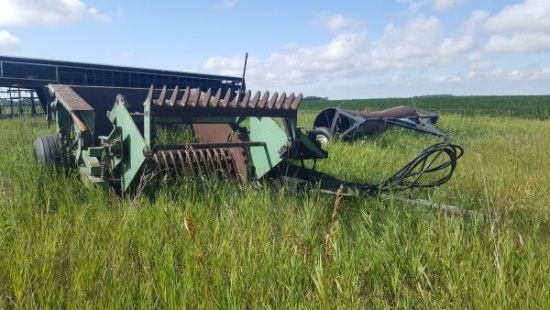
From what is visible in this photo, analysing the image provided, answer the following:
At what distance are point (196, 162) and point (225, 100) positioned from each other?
63 cm

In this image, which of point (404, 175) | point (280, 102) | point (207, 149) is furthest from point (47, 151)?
point (404, 175)

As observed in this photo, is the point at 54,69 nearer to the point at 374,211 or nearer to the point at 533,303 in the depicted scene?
the point at 374,211

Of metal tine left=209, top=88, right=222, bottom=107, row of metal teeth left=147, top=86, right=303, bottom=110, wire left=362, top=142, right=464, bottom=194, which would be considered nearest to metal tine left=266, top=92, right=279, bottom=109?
row of metal teeth left=147, top=86, right=303, bottom=110

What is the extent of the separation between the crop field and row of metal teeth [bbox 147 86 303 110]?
0.67 meters

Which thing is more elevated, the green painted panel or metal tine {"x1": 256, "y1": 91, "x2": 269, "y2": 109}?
metal tine {"x1": 256, "y1": 91, "x2": 269, "y2": 109}

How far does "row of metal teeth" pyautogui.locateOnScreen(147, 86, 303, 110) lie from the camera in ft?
11.8

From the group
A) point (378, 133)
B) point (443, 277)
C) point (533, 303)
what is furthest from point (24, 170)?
point (378, 133)

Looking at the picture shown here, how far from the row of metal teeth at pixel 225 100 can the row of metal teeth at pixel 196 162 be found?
48 cm

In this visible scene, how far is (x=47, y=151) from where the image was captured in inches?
197

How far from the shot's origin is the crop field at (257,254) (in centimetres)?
206

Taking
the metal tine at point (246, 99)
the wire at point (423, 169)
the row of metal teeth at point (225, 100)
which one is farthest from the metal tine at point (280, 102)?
the wire at point (423, 169)

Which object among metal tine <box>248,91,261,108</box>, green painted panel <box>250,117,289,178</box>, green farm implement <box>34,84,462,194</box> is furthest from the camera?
green painted panel <box>250,117,289,178</box>

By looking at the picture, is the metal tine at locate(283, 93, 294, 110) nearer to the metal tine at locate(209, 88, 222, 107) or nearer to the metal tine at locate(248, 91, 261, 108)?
the metal tine at locate(248, 91, 261, 108)

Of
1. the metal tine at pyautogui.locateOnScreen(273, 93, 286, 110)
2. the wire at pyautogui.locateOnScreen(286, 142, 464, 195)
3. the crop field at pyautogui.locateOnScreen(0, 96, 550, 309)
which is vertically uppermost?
the metal tine at pyautogui.locateOnScreen(273, 93, 286, 110)
